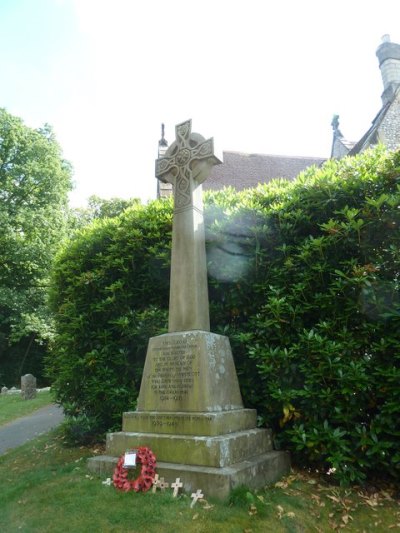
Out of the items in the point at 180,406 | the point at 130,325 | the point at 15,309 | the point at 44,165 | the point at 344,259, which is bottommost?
the point at 180,406

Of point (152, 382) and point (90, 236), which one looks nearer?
point (152, 382)

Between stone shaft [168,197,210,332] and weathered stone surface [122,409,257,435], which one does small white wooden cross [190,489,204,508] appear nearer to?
weathered stone surface [122,409,257,435]

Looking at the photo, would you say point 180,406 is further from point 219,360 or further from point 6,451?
point 6,451

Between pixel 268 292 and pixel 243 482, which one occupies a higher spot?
pixel 268 292

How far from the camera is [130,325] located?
698cm

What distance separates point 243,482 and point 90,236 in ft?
17.4

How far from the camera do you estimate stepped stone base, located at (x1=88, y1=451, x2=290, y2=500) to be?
413 cm

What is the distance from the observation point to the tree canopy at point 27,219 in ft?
80.3

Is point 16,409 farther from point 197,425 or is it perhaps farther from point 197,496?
point 197,496

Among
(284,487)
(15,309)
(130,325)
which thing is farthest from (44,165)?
(284,487)

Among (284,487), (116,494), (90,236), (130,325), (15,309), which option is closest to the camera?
(116,494)

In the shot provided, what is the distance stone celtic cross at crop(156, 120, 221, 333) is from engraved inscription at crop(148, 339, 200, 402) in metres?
0.28

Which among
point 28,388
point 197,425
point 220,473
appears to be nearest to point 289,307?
point 197,425

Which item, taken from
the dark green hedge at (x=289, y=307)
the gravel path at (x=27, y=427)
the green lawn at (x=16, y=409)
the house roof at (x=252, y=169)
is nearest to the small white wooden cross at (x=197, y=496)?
the dark green hedge at (x=289, y=307)
